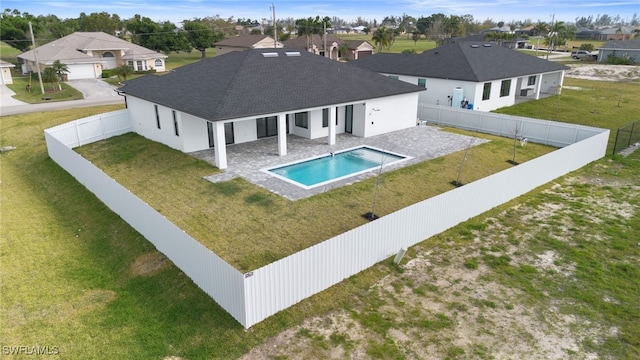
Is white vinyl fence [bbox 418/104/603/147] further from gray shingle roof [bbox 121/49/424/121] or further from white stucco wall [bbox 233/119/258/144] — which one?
white stucco wall [bbox 233/119/258/144]

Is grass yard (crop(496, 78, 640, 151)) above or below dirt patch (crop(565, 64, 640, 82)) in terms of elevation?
below

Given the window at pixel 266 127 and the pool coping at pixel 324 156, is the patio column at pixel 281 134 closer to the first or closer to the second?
the pool coping at pixel 324 156

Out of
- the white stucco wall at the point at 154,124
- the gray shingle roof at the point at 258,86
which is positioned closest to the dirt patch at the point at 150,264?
the gray shingle roof at the point at 258,86

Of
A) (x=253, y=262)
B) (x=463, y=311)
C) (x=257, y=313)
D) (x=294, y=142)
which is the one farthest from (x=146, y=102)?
(x=463, y=311)

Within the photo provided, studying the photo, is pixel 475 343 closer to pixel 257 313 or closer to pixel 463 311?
pixel 463 311

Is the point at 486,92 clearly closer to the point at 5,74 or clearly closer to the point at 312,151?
the point at 312,151

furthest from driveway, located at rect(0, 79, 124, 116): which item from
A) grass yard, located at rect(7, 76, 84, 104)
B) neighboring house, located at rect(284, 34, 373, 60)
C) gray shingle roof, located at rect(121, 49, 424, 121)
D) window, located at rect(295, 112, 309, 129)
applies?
neighboring house, located at rect(284, 34, 373, 60)
